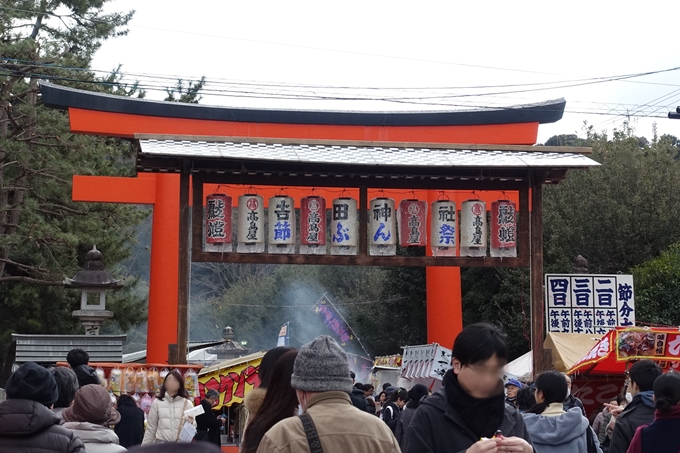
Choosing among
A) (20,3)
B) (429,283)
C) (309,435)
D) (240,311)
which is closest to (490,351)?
(309,435)

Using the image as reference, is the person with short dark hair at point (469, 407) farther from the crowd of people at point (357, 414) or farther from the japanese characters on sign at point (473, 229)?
the japanese characters on sign at point (473, 229)

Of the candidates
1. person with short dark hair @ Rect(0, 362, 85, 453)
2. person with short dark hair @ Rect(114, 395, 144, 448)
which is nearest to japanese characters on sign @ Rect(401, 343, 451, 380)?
person with short dark hair @ Rect(114, 395, 144, 448)

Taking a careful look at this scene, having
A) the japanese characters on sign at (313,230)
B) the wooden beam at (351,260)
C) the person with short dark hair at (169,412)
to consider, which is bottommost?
the person with short dark hair at (169,412)

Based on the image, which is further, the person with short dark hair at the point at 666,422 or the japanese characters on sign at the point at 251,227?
the japanese characters on sign at the point at 251,227

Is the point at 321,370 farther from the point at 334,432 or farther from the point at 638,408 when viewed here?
the point at 638,408

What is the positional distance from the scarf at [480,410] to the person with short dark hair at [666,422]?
1924 mm

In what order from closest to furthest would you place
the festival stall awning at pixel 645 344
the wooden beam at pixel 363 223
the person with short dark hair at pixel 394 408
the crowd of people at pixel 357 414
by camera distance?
1. the crowd of people at pixel 357 414
2. the person with short dark hair at pixel 394 408
3. the festival stall awning at pixel 645 344
4. the wooden beam at pixel 363 223

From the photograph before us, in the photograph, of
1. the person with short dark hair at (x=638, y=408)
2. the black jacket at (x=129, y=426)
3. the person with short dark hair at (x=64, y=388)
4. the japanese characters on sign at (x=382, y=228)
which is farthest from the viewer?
the japanese characters on sign at (x=382, y=228)

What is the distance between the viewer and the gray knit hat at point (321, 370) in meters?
3.20

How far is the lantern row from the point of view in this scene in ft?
40.4

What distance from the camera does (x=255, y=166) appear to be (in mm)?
12172

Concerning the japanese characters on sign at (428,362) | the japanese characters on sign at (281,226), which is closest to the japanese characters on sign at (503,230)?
the japanese characters on sign at (281,226)

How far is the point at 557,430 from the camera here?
5.00 metres

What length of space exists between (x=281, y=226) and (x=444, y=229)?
95.6 inches
